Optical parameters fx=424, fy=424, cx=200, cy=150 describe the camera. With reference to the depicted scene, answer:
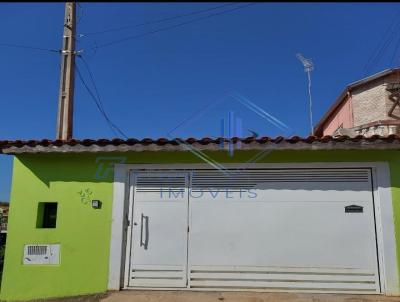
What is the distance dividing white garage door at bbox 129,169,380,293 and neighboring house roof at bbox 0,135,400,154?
2.65 ft

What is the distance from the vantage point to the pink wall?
2033 centimetres

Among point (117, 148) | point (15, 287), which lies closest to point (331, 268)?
point (117, 148)

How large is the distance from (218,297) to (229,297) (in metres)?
0.19

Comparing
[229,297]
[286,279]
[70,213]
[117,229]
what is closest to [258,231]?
[286,279]

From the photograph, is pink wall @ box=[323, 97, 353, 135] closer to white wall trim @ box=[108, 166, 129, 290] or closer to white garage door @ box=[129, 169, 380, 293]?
white garage door @ box=[129, 169, 380, 293]

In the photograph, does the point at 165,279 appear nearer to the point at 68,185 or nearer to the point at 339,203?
the point at 68,185

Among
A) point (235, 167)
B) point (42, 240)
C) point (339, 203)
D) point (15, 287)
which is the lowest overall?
point (15, 287)

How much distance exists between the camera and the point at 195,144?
24.7 feet

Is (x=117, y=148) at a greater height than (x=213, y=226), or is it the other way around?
(x=117, y=148)

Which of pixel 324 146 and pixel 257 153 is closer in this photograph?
pixel 324 146

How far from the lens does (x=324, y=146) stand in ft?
23.9

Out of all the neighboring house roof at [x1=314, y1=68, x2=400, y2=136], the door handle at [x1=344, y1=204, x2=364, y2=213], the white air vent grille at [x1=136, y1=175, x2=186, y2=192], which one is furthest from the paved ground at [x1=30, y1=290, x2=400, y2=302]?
the neighboring house roof at [x1=314, y1=68, x2=400, y2=136]

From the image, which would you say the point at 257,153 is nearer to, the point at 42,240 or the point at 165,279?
the point at 165,279

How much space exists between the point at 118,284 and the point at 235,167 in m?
3.07
